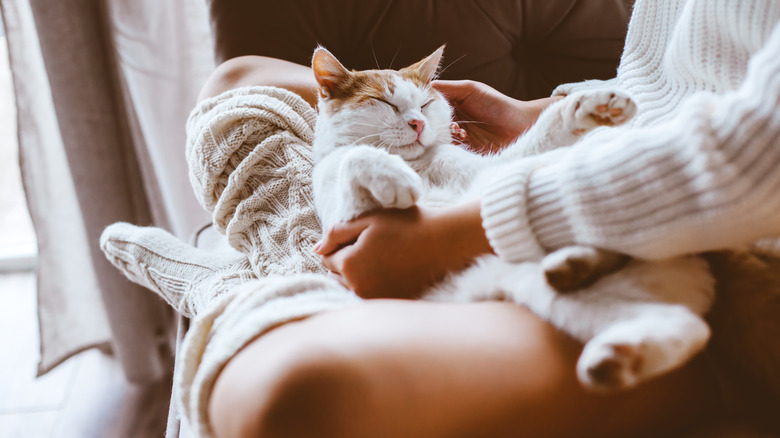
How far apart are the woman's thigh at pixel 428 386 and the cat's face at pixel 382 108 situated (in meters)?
0.51

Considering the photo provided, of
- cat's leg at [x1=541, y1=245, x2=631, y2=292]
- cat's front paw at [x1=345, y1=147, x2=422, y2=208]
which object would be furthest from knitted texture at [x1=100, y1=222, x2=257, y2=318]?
cat's leg at [x1=541, y1=245, x2=631, y2=292]

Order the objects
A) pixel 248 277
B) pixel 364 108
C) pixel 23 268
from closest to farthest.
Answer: pixel 248 277 < pixel 364 108 < pixel 23 268

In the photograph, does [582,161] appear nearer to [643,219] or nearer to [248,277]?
[643,219]

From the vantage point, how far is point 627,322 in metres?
0.44

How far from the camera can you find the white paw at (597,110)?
27.1 inches

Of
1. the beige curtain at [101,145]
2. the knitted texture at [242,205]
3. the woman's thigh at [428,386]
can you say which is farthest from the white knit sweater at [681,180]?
the beige curtain at [101,145]

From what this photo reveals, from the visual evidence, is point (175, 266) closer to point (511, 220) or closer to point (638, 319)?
point (511, 220)

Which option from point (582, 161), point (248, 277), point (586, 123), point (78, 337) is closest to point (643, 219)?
point (582, 161)

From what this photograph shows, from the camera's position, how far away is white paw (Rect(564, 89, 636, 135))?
27.1 inches

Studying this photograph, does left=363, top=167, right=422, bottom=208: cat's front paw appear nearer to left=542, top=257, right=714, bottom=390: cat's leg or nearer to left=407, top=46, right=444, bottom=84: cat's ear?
left=542, top=257, right=714, bottom=390: cat's leg

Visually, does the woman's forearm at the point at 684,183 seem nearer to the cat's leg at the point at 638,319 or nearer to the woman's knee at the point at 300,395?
the cat's leg at the point at 638,319

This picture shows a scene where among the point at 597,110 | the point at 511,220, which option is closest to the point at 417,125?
the point at 597,110

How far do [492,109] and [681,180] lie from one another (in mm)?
685

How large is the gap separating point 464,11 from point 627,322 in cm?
94
